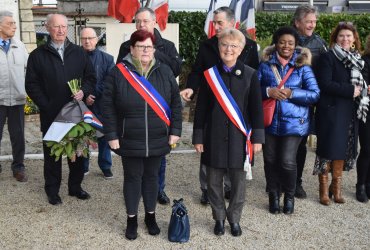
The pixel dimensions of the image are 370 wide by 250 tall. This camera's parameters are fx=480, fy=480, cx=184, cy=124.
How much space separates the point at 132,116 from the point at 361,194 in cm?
281

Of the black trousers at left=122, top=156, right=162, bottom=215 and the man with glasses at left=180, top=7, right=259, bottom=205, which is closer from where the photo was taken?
the black trousers at left=122, top=156, right=162, bottom=215

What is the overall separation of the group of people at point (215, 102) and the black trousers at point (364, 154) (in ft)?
0.04

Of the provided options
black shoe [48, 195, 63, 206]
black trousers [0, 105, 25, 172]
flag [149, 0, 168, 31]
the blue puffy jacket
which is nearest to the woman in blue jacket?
the blue puffy jacket

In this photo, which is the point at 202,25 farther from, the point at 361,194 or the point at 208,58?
the point at 361,194

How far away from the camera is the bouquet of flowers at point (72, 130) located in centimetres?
458

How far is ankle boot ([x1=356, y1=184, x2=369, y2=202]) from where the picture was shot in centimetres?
521

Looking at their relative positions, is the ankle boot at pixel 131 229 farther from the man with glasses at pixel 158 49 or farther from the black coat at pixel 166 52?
the black coat at pixel 166 52

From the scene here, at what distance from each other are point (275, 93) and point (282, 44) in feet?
1.53

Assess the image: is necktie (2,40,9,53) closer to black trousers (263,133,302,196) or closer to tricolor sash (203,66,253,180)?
tricolor sash (203,66,253,180)

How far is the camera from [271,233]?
4.37 meters

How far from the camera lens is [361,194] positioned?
5230mm

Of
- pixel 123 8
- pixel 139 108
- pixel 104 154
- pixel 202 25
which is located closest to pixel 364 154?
pixel 139 108

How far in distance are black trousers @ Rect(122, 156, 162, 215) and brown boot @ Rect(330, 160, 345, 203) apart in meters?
2.03

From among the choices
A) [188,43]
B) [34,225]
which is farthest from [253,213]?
[188,43]
